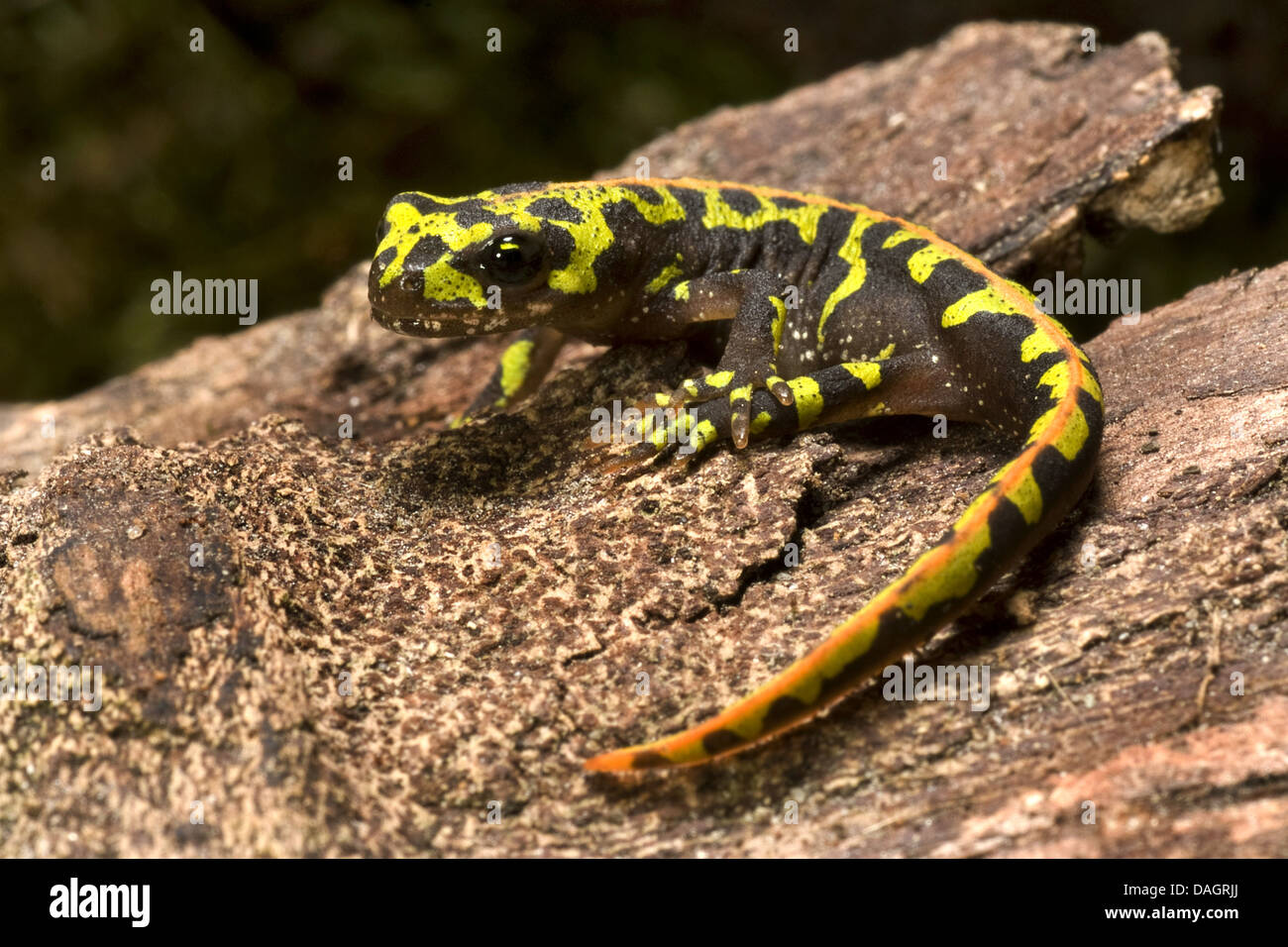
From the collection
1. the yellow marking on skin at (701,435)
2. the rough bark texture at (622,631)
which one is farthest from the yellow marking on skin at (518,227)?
the yellow marking on skin at (701,435)

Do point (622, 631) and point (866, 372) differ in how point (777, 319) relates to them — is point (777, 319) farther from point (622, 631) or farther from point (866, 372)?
point (622, 631)

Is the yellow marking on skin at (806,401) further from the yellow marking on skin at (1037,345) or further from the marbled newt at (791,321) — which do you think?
the yellow marking on skin at (1037,345)

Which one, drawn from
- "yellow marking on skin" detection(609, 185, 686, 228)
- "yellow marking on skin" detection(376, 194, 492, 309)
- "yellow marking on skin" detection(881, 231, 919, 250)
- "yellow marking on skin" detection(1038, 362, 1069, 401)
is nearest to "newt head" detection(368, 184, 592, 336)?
"yellow marking on skin" detection(376, 194, 492, 309)

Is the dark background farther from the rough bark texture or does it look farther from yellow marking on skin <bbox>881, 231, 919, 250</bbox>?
the rough bark texture

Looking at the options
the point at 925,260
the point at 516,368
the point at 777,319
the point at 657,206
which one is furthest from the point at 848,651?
the point at 516,368
